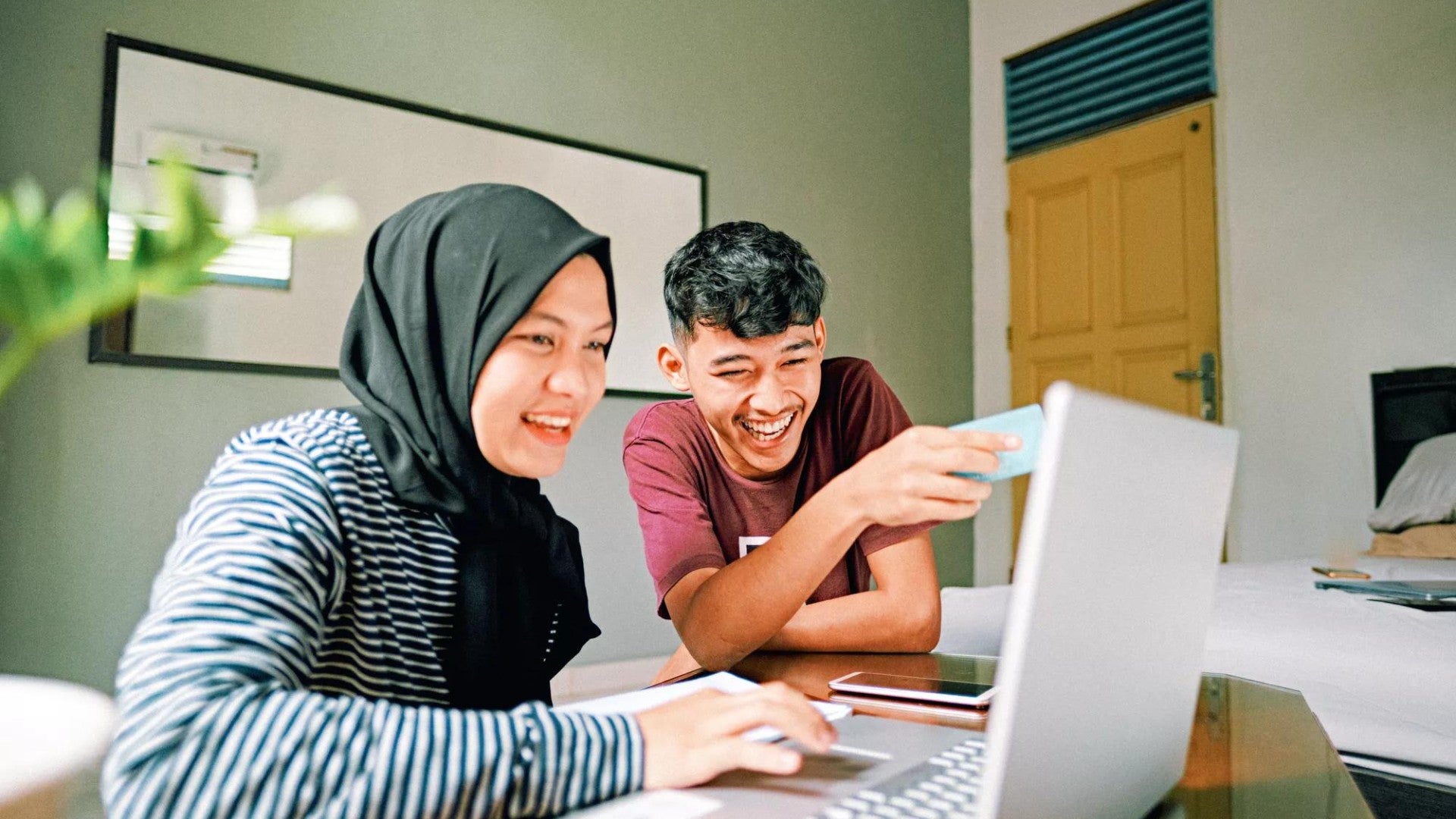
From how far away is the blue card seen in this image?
0.70 meters

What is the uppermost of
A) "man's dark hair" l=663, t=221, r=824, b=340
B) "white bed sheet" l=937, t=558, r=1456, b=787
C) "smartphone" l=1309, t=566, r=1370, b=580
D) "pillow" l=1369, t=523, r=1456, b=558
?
"man's dark hair" l=663, t=221, r=824, b=340

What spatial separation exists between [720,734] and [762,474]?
96cm

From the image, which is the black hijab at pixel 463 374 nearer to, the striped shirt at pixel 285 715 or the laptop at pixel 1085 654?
Answer: the striped shirt at pixel 285 715

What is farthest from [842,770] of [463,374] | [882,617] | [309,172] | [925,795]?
[309,172]

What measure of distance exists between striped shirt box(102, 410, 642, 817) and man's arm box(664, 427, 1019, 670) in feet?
1.16

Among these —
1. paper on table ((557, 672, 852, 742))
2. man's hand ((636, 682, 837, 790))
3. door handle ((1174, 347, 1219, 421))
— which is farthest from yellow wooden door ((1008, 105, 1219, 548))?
man's hand ((636, 682, 837, 790))

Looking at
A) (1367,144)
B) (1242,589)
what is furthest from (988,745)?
(1367,144)

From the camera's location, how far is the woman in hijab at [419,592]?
0.54 metres

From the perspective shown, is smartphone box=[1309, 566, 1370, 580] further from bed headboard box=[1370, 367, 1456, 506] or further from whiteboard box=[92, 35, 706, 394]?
whiteboard box=[92, 35, 706, 394]

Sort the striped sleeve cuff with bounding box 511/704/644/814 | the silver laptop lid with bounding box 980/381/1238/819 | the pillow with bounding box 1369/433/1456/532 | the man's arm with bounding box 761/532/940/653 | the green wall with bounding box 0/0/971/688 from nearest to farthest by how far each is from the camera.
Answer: the silver laptop lid with bounding box 980/381/1238/819 < the striped sleeve cuff with bounding box 511/704/644/814 < the man's arm with bounding box 761/532/940/653 < the green wall with bounding box 0/0/971/688 < the pillow with bounding box 1369/433/1456/532

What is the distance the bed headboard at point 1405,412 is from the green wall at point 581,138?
72.1 inches

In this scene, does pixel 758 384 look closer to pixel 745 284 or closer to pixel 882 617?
pixel 745 284

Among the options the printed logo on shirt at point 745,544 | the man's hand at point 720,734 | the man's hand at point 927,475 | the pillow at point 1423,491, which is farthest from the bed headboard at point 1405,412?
the man's hand at point 720,734

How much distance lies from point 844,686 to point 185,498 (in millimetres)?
2356
